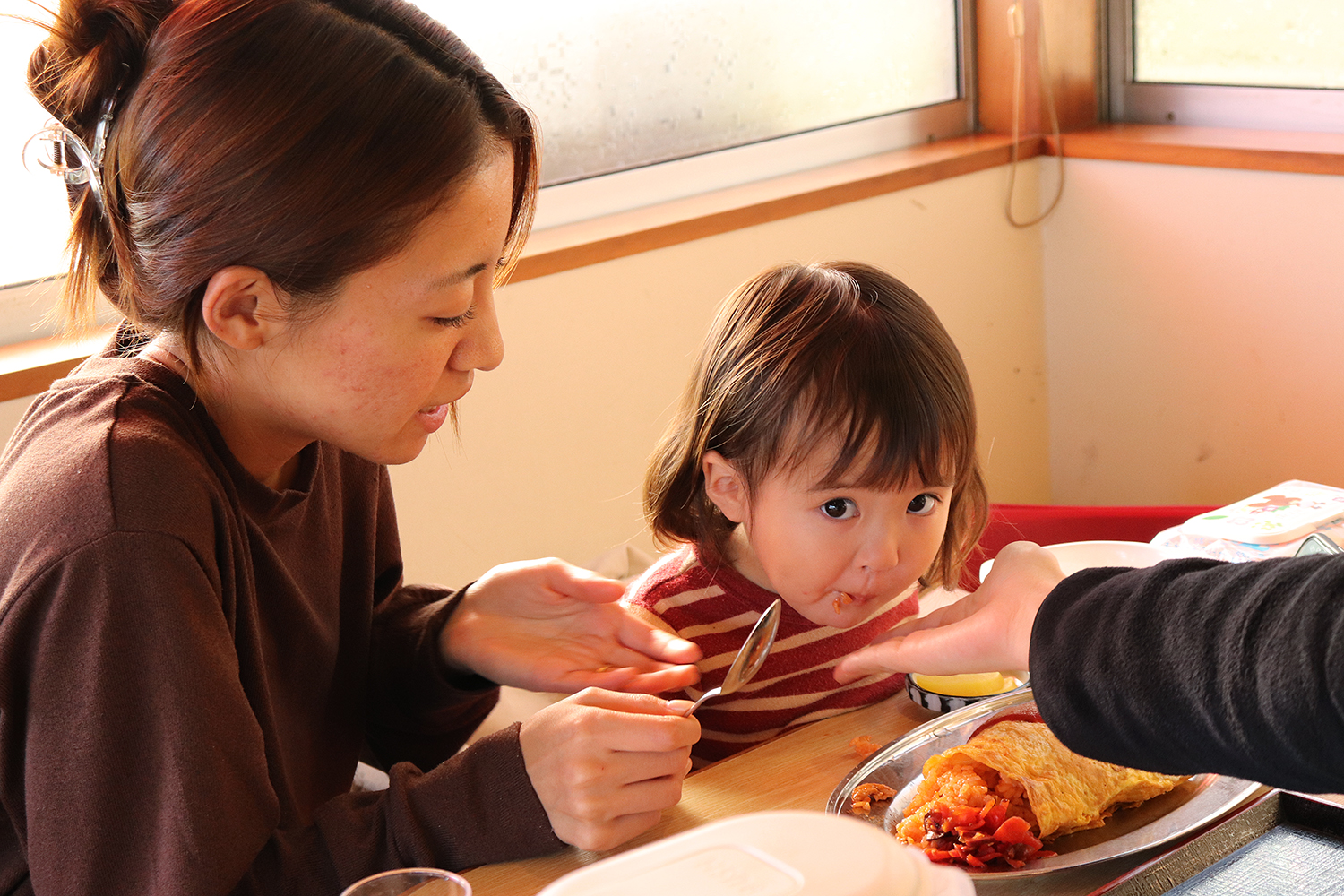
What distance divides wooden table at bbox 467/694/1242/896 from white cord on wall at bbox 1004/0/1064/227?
175 centimetres

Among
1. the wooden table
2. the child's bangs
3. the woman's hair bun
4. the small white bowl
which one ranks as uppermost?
the woman's hair bun

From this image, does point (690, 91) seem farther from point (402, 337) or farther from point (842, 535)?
point (402, 337)

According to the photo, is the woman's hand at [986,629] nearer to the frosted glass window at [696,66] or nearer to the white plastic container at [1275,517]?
the white plastic container at [1275,517]

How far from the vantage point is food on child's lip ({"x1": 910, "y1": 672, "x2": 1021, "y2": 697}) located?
41.6 inches

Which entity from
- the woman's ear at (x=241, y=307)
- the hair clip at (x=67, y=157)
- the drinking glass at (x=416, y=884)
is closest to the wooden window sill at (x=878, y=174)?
the hair clip at (x=67, y=157)

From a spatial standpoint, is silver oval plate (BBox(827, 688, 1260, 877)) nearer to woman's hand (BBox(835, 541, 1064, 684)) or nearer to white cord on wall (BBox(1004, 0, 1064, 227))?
woman's hand (BBox(835, 541, 1064, 684))

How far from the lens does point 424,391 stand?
1.00 m

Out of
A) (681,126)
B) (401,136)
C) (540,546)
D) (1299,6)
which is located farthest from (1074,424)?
(401,136)

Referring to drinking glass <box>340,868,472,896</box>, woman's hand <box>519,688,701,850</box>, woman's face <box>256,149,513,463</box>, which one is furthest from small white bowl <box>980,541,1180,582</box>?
drinking glass <box>340,868,472,896</box>

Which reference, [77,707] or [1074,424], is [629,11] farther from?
[77,707]

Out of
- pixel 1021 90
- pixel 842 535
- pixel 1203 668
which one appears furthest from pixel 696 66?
pixel 1203 668

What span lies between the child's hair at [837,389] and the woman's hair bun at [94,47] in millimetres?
583

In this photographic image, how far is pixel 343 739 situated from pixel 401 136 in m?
0.58

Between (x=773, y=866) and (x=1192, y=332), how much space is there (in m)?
2.28
